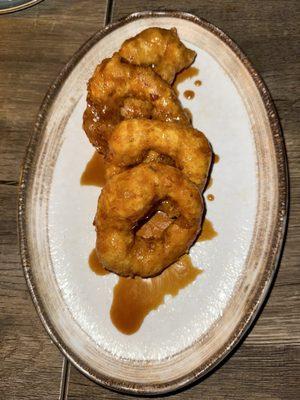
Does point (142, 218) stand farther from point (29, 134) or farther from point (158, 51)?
point (29, 134)

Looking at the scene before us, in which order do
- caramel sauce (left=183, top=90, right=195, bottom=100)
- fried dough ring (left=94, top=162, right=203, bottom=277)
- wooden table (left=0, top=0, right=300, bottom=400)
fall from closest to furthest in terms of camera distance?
1. fried dough ring (left=94, top=162, right=203, bottom=277)
2. wooden table (left=0, top=0, right=300, bottom=400)
3. caramel sauce (left=183, top=90, right=195, bottom=100)

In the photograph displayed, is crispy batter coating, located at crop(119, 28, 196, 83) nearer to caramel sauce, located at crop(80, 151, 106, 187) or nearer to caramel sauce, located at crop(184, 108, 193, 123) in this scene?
caramel sauce, located at crop(184, 108, 193, 123)

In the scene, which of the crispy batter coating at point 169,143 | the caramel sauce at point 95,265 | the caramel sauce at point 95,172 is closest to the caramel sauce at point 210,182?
the crispy batter coating at point 169,143

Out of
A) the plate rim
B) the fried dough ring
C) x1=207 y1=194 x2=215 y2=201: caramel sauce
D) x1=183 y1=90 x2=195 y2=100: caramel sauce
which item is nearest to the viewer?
the fried dough ring

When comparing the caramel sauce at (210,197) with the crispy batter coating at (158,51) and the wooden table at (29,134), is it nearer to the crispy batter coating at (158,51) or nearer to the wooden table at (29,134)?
the wooden table at (29,134)

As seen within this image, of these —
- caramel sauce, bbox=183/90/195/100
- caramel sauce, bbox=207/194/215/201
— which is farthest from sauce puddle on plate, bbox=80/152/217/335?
caramel sauce, bbox=183/90/195/100
